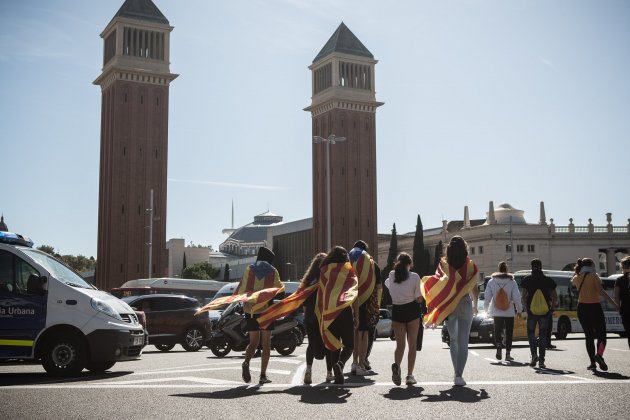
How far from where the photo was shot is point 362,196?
101 meters

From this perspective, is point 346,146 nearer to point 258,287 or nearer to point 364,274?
point 364,274

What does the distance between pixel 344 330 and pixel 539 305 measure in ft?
16.7

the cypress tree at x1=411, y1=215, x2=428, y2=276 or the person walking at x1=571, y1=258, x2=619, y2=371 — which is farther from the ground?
the cypress tree at x1=411, y1=215, x2=428, y2=276

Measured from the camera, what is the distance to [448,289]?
11547 mm

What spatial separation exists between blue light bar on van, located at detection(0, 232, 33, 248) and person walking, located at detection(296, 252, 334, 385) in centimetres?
444

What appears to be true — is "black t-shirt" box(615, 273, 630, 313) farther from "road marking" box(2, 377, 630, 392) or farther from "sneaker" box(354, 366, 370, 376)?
"sneaker" box(354, 366, 370, 376)

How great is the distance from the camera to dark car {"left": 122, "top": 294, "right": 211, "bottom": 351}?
75.2ft

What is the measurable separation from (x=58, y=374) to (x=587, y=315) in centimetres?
784

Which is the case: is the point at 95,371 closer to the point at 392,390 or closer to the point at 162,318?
the point at 392,390

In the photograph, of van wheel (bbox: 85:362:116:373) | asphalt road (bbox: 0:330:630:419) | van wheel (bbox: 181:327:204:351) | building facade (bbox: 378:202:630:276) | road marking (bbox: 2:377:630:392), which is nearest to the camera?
asphalt road (bbox: 0:330:630:419)

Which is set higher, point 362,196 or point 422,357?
point 362,196

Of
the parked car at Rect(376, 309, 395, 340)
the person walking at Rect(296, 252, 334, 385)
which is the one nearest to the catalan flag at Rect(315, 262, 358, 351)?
the person walking at Rect(296, 252, 334, 385)

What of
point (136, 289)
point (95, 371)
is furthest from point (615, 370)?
point (136, 289)

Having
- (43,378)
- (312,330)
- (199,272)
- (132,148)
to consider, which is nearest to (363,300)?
(312,330)
